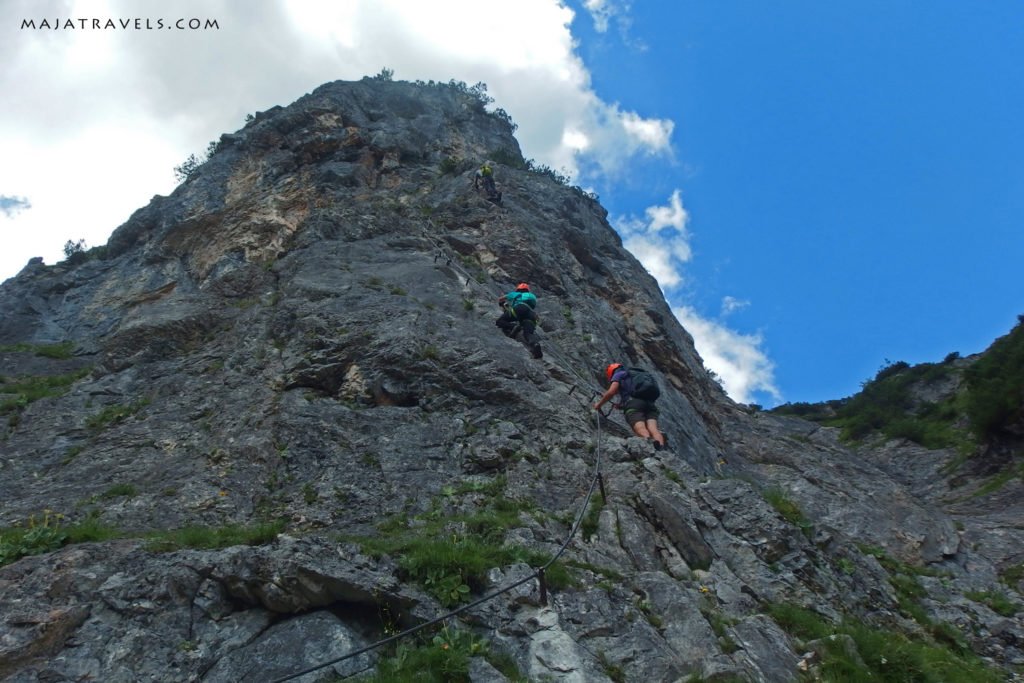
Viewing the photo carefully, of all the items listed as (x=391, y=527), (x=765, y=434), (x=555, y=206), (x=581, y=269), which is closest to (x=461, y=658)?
(x=391, y=527)

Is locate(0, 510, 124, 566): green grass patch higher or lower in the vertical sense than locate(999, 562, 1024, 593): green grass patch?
lower

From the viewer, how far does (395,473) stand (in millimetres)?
10844

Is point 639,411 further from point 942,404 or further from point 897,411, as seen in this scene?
point 897,411

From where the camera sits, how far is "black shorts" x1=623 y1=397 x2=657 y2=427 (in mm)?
12945

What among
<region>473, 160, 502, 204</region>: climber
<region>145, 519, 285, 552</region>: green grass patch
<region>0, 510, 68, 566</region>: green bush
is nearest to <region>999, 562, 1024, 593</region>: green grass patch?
<region>145, 519, 285, 552</region>: green grass patch

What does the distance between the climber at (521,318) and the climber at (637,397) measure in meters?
2.35

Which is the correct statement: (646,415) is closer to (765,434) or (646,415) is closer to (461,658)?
(461,658)

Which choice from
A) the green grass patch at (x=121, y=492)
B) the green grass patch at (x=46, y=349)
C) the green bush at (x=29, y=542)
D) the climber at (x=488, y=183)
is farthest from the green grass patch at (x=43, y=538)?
the climber at (x=488, y=183)

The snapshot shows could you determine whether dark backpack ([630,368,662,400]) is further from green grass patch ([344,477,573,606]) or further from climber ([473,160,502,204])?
climber ([473,160,502,204])

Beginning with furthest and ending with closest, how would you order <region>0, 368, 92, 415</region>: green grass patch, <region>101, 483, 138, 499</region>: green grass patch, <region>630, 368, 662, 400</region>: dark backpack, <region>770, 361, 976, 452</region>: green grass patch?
<region>770, 361, 976, 452</region>: green grass patch, <region>0, 368, 92, 415</region>: green grass patch, <region>630, 368, 662, 400</region>: dark backpack, <region>101, 483, 138, 499</region>: green grass patch

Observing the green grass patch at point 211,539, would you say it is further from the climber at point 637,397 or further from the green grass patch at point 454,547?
the climber at point 637,397

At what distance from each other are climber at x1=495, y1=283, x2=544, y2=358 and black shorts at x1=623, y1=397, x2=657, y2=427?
8.61 ft

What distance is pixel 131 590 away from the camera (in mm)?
7164

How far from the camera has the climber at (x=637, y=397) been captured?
12797 mm
